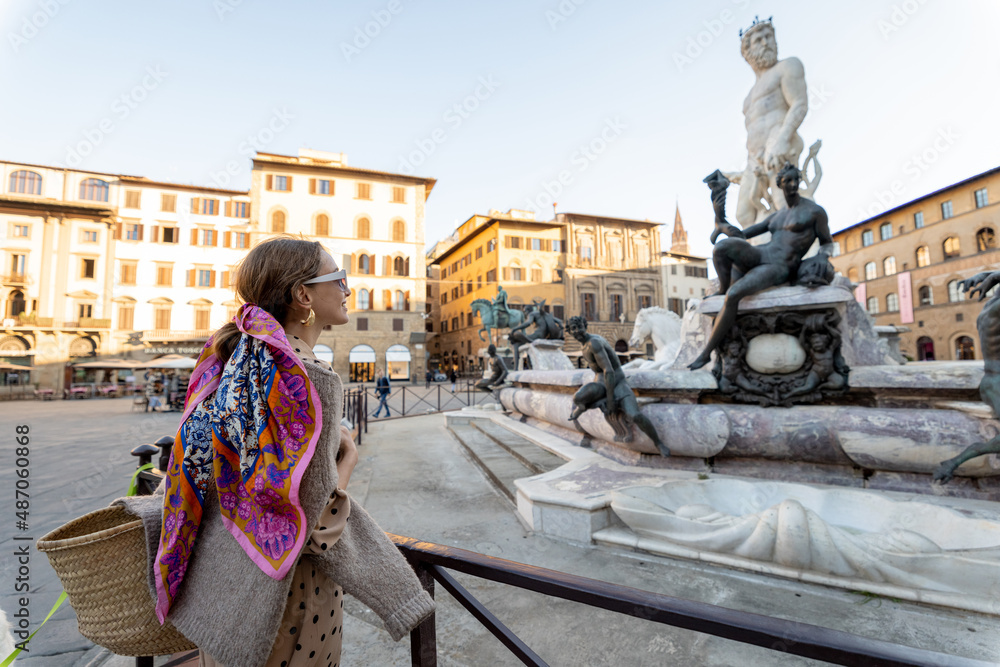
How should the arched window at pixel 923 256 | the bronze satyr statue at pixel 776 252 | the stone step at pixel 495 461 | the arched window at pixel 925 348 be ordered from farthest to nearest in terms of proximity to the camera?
the arched window at pixel 923 256
the arched window at pixel 925 348
the stone step at pixel 495 461
the bronze satyr statue at pixel 776 252

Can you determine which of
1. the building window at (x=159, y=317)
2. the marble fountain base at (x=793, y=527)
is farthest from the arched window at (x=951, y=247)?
the building window at (x=159, y=317)

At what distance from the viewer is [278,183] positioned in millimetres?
31609

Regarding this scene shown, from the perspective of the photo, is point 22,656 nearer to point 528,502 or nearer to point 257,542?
point 257,542

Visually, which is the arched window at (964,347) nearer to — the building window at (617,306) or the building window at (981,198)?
the building window at (981,198)

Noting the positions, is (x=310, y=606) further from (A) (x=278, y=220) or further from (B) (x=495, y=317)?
(A) (x=278, y=220)

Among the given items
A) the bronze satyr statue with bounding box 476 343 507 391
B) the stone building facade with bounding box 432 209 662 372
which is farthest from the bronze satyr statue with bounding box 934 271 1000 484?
the stone building facade with bounding box 432 209 662 372

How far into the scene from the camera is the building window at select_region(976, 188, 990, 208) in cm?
2869

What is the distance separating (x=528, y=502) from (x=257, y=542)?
257 cm

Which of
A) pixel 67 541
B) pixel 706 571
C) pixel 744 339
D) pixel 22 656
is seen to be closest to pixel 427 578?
pixel 67 541

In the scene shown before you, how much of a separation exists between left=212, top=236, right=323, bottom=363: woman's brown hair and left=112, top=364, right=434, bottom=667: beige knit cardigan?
202 millimetres

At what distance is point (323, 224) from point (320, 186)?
262cm

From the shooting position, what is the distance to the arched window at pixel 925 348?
3103cm

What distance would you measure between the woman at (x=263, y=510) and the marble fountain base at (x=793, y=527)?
2.10 meters

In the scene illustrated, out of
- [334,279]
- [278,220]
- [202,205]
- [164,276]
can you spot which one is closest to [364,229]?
[278,220]
